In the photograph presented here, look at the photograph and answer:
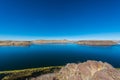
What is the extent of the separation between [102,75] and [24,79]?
3078cm

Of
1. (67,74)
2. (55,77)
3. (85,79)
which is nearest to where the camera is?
(85,79)

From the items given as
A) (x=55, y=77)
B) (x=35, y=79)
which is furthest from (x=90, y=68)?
(x=35, y=79)

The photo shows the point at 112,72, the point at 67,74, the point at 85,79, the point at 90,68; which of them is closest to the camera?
the point at 112,72

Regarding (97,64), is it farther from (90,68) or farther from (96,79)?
(96,79)

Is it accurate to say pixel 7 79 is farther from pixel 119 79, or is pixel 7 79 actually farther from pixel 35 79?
pixel 119 79

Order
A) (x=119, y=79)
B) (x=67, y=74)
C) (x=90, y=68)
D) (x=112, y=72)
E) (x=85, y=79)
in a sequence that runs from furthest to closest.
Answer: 1. (x=67, y=74)
2. (x=90, y=68)
3. (x=85, y=79)
4. (x=112, y=72)
5. (x=119, y=79)

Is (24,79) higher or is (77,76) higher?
(77,76)

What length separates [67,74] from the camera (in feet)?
149

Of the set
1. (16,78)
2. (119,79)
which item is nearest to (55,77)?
(16,78)

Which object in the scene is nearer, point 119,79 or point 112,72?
point 119,79

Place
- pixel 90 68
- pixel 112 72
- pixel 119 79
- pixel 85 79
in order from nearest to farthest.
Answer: pixel 119 79 → pixel 112 72 → pixel 85 79 → pixel 90 68

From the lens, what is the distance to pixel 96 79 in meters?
29.9

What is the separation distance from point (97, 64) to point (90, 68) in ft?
8.81

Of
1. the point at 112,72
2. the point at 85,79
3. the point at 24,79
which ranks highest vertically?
the point at 112,72
